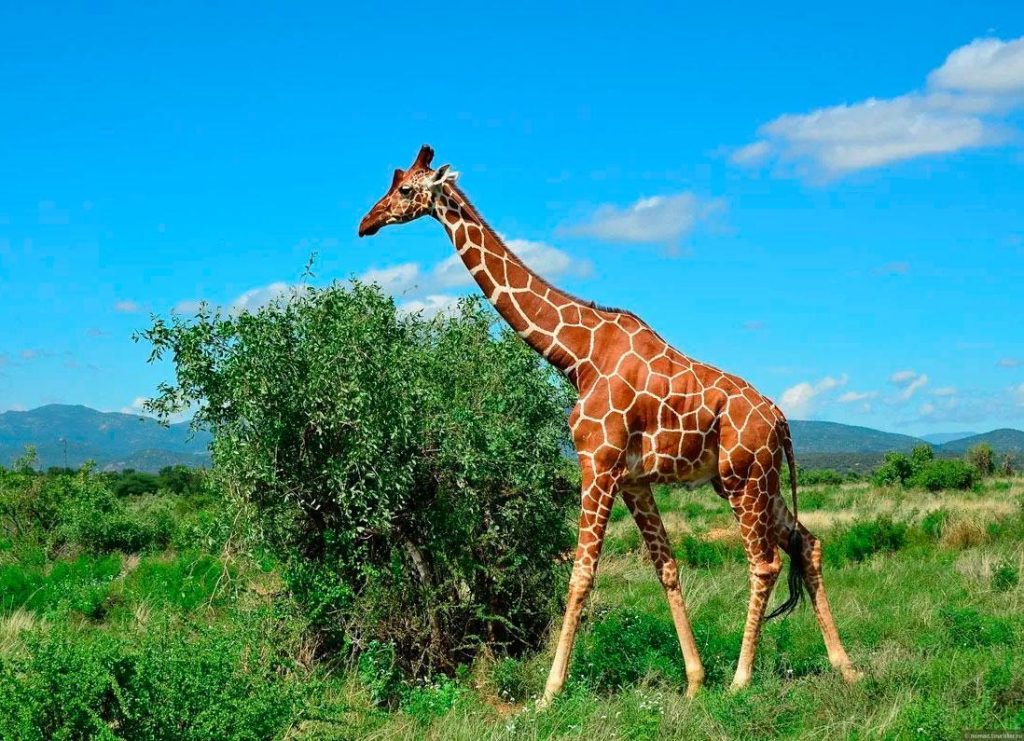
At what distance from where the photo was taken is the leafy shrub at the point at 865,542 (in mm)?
15836

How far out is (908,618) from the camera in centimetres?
1029

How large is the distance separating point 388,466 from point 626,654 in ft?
8.18

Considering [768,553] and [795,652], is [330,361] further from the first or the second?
[795,652]

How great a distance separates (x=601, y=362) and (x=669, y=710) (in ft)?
8.26

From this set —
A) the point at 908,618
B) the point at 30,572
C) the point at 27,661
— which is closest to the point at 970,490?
the point at 908,618

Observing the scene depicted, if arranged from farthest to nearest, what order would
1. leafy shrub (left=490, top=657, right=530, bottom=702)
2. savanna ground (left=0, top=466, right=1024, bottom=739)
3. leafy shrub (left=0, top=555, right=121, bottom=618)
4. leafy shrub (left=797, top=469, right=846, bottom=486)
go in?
leafy shrub (left=797, top=469, right=846, bottom=486), leafy shrub (left=0, top=555, right=121, bottom=618), leafy shrub (left=490, top=657, right=530, bottom=702), savanna ground (left=0, top=466, right=1024, bottom=739)

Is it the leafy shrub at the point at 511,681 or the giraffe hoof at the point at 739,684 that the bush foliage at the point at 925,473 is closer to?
the leafy shrub at the point at 511,681

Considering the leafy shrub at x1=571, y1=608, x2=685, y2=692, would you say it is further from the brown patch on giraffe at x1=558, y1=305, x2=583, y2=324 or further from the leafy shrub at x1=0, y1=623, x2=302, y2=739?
the leafy shrub at x1=0, y1=623, x2=302, y2=739

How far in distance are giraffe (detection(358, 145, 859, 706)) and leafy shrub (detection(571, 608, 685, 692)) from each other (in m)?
0.37

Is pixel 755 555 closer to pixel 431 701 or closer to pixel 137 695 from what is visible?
pixel 431 701

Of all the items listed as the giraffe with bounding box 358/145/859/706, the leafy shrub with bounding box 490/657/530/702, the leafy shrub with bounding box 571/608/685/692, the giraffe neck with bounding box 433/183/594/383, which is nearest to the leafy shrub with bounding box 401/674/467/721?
the leafy shrub with bounding box 490/657/530/702

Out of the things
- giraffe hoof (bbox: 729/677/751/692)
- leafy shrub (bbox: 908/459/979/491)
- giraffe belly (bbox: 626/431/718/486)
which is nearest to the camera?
giraffe hoof (bbox: 729/677/751/692)

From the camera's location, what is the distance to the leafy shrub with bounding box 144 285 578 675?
888cm

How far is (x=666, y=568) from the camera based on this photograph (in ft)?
27.6
